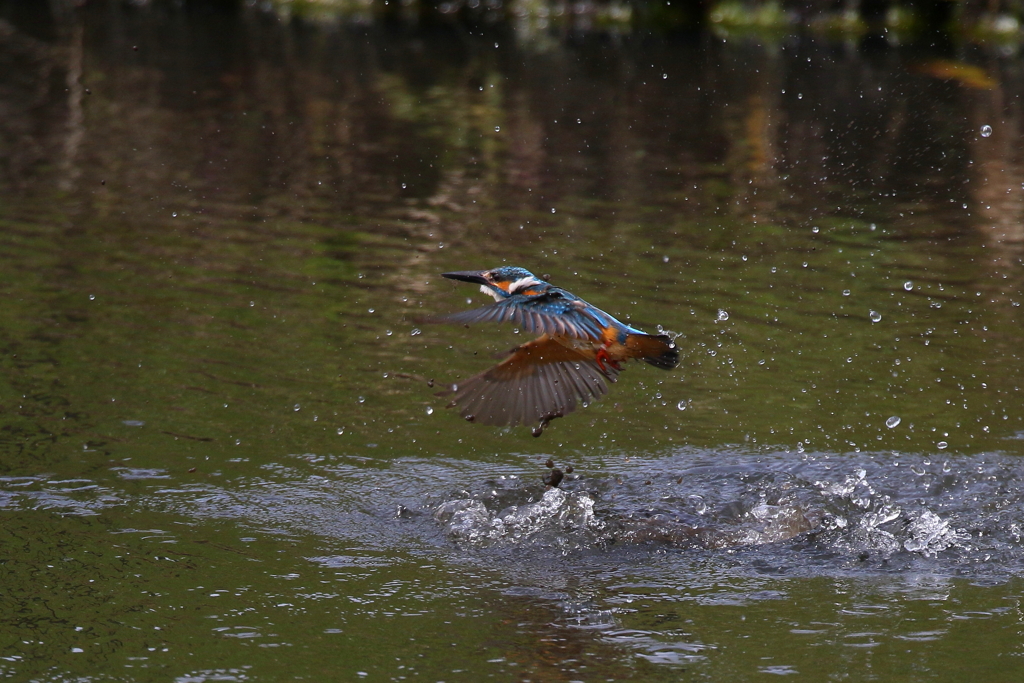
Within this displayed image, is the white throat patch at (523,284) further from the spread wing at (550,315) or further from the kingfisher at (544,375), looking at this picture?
the spread wing at (550,315)

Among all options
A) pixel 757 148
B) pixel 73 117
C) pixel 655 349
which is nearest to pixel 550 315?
pixel 655 349

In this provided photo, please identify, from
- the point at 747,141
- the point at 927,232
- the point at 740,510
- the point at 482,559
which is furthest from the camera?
the point at 747,141

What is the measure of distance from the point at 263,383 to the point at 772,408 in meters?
2.21

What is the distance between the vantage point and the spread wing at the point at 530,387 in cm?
500

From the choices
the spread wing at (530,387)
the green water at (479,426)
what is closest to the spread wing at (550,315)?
the spread wing at (530,387)

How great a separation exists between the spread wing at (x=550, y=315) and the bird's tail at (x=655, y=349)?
127 millimetres

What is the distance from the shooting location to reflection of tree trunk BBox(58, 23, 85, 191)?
33.4ft

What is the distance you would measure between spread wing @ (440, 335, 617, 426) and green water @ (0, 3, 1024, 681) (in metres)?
0.29

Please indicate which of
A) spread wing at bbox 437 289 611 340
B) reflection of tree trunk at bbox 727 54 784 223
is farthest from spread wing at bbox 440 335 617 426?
reflection of tree trunk at bbox 727 54 784 223

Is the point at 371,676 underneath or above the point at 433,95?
underneath

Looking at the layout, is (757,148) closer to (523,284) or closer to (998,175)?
(998,175)

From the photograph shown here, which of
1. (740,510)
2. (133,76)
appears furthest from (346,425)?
(133,76)

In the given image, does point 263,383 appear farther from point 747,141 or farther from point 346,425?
point 747,141

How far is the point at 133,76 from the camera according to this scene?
15039 millimetres
